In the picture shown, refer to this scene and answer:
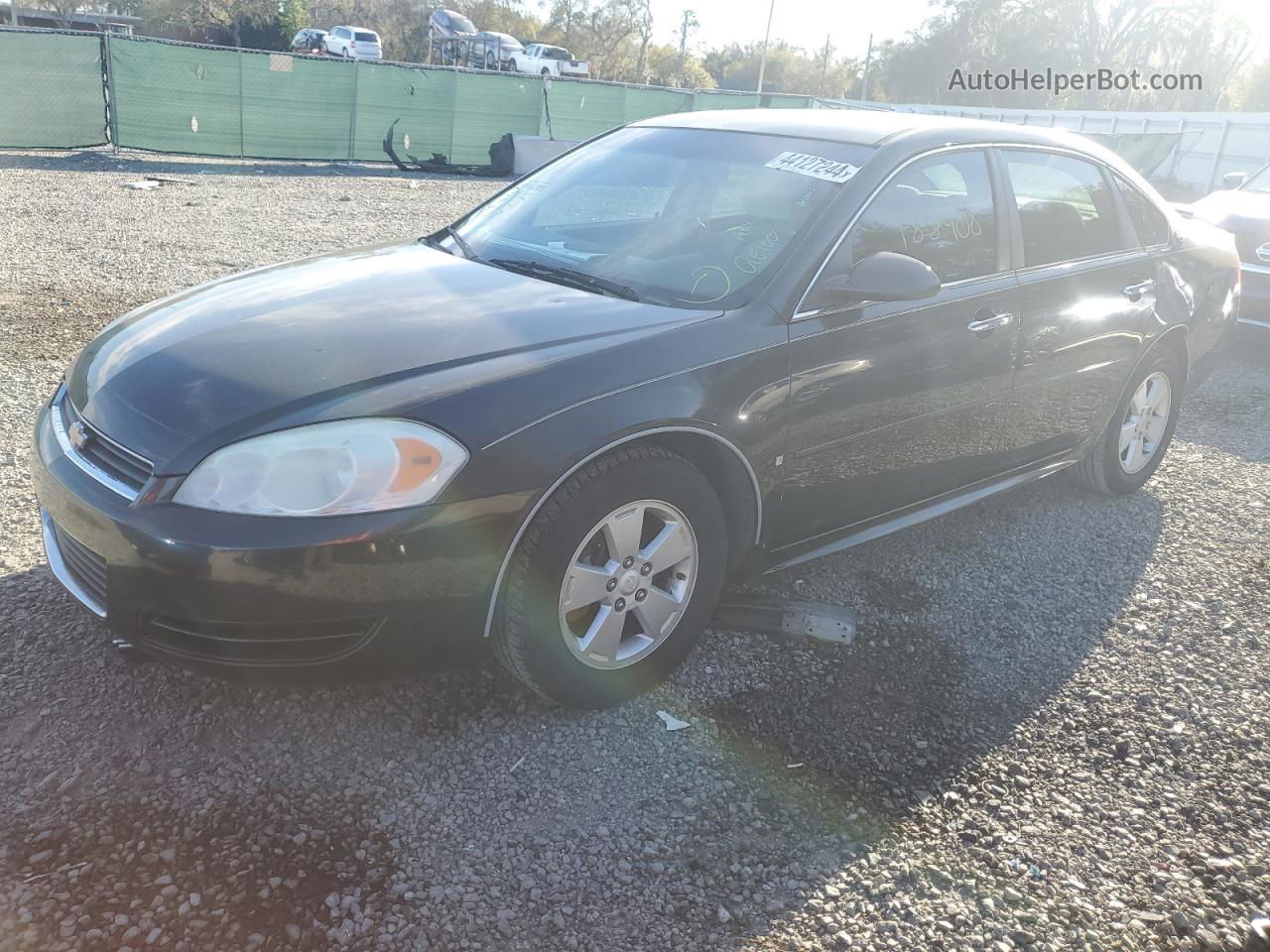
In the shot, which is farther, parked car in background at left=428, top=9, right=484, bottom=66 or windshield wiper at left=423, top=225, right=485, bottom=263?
parked car in background at left=428, top=9, right=484, bottom=66

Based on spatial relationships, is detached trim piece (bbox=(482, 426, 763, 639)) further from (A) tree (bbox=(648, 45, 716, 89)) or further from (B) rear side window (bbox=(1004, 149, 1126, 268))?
(A) tree (bbox=(648, 45, 716, 89))

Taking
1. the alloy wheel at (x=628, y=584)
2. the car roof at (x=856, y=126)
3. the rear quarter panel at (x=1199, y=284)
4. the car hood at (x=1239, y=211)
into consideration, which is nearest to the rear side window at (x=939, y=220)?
the car roof at (x=856, y=126)

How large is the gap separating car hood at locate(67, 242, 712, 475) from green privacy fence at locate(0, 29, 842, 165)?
14759 mm

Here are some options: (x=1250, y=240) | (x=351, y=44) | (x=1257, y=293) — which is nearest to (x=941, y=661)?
(x=1257, y=293)

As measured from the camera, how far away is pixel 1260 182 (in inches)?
402

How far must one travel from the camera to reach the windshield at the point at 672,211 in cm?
338

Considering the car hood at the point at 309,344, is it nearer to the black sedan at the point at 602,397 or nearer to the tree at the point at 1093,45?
the black sedan at the point at 602,397

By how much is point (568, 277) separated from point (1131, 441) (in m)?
3.08

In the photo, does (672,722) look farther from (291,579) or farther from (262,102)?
(262,102)

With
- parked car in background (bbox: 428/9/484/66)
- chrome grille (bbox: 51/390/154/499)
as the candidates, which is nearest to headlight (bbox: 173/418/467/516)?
chrome grille (bbox: 51/390/154/499)

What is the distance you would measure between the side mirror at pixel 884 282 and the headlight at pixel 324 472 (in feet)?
4.68

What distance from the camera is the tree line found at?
49.1 meters

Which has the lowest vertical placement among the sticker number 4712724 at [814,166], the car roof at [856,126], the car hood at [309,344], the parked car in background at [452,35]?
the car hood at [309,344]

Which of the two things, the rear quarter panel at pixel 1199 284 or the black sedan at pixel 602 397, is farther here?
the rear quarter panel at pixel 1199 284
